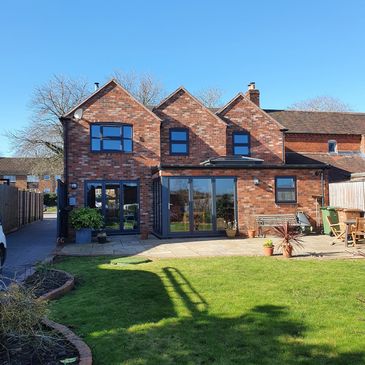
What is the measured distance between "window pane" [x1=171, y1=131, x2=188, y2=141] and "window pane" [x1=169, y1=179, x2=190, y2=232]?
4354 millimetres

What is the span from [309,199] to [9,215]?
1549cm

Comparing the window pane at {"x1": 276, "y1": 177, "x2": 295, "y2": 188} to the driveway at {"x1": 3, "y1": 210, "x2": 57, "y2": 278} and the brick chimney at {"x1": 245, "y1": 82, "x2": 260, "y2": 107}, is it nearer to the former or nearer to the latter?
the brick chimney at {"x1": 245, "y1": 82, "x2": 260, "y2": 107}

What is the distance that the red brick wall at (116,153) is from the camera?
18.7 metres

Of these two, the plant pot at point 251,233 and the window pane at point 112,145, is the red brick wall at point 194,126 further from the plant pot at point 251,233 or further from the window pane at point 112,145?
the plant pot at point 251,233

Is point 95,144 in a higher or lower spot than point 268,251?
higher

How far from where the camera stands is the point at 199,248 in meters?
13.6

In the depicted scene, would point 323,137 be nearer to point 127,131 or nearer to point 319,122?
point 319,122

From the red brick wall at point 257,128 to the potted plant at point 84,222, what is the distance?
9710 millimetres

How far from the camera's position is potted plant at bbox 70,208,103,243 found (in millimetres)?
16219

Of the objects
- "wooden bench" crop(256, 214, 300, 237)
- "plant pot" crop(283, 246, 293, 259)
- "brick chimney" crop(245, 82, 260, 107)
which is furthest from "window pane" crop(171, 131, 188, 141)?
"plant pot" crop(283, 246, 293, 259)

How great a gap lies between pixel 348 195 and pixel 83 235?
12001 millimetres

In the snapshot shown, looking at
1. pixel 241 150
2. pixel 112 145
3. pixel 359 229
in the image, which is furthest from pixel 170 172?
pixel 359 229

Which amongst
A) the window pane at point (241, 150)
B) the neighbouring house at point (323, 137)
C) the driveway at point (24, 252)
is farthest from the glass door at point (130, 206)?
the neighbouring house at point (323, 137)

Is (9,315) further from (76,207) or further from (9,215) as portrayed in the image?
(9,215)
